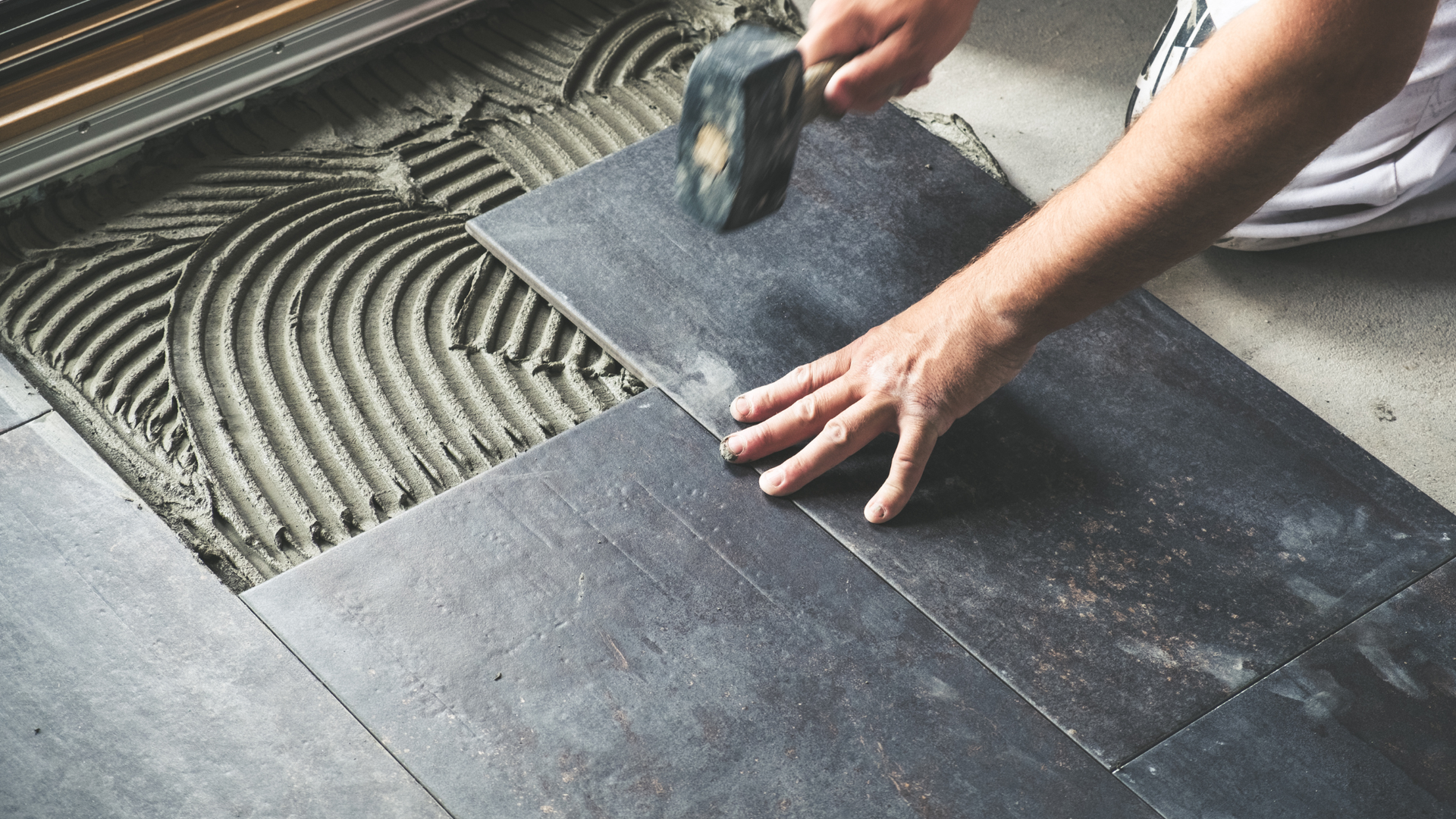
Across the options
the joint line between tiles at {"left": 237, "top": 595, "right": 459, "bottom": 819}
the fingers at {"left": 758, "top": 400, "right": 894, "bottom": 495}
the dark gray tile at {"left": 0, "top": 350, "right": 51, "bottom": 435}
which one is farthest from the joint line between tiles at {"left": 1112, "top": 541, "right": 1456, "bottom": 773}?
the dark gray tile at {"left": 0, "top": 350, "right": 51, "bottom": 435}

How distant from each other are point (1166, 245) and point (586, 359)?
0.99 m

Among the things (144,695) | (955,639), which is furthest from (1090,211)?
(144,695)

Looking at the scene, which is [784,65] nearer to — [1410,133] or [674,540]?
[674,540]

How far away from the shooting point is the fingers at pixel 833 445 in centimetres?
168

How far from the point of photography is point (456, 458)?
1799 mm

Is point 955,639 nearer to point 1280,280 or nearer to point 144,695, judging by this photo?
point 144,695

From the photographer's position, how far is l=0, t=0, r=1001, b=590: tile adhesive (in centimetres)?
176

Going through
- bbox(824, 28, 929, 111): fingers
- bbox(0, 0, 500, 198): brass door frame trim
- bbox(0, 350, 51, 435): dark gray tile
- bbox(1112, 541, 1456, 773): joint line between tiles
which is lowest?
bbox(1112, 541, 1456, 773): joint line between tiles

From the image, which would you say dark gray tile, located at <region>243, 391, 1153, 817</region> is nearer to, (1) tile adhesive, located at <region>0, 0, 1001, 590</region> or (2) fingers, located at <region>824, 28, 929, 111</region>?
(1) tile adhesive, located at <region>0, 0, 1001, 590</region>

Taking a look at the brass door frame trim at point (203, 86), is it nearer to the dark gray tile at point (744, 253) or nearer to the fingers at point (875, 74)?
the dark gray tile at point (744, 253)

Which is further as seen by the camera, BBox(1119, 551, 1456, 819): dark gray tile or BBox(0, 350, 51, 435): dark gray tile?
BBox(0, 350, 51, 435): dark gray tile

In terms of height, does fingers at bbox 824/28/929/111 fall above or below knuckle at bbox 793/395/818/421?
above

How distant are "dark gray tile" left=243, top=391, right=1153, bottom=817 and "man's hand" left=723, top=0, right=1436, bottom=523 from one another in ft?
0.57

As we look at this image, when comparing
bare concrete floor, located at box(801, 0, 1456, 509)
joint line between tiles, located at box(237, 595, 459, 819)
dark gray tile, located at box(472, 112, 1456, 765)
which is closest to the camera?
joint line between tiles, located at box(237, 595, 459, 819)
